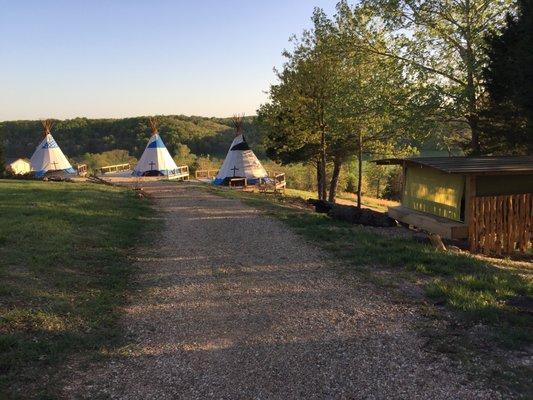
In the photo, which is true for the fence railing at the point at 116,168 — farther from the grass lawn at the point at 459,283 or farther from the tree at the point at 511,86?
the tree at the point at 511,86

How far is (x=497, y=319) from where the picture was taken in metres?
5.86

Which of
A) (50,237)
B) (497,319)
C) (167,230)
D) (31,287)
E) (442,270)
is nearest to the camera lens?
(497,319)

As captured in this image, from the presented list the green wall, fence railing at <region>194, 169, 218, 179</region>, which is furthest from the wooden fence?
fence railing at <region>194, 169, 218, 179</region>

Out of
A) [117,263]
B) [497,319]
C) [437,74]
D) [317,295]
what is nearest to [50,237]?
[117,263]

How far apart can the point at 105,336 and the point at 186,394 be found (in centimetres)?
175

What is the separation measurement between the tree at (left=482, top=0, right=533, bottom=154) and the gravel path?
6536 mm

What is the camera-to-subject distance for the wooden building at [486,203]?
37.0ft

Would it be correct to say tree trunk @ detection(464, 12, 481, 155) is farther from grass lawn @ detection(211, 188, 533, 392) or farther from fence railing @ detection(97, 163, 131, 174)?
fence railing @ detection(97, 163, 131, 174)

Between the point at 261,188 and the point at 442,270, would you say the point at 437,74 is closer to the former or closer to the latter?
the point at 442,270

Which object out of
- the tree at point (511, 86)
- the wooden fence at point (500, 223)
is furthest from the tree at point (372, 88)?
the wooden fence at point (500, 223)

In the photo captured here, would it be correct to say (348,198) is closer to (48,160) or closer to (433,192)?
(433,192)

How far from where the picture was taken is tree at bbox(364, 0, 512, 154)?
1527 cm

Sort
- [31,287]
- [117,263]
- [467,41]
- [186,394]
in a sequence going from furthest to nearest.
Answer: [467,41]
[117,263]
[31,287]
[186,394]

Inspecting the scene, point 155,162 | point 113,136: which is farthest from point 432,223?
point 113,136
